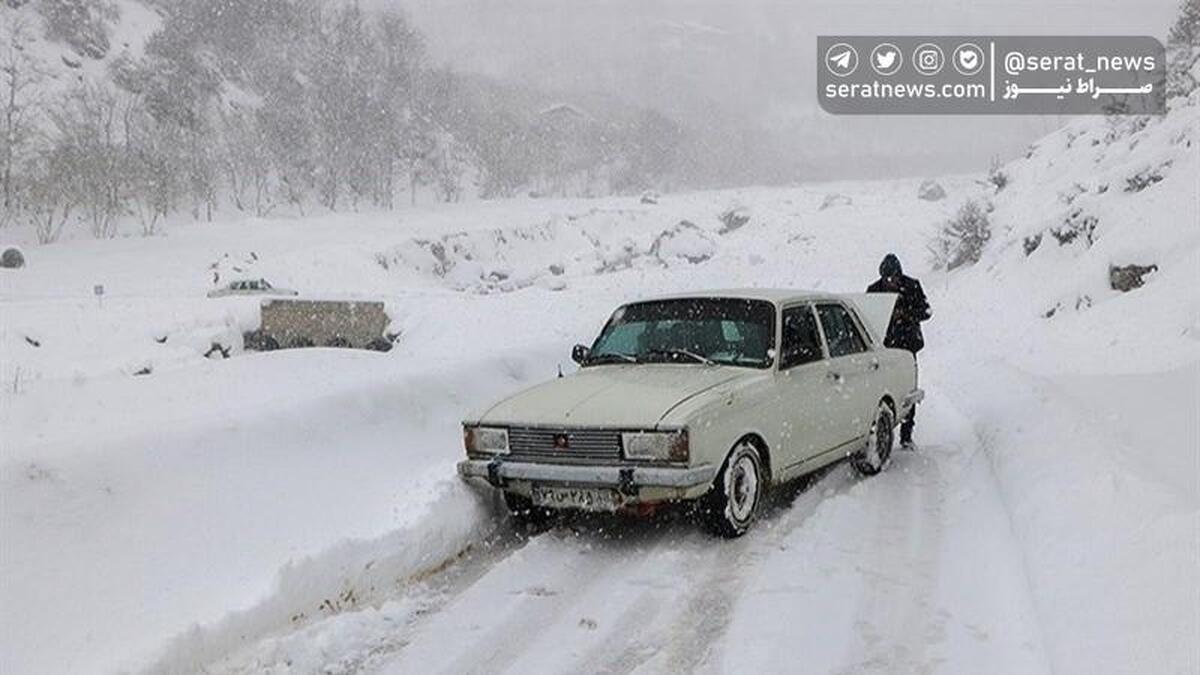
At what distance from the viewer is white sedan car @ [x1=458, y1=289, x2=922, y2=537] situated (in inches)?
207

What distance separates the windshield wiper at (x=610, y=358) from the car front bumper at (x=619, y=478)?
4.48ft

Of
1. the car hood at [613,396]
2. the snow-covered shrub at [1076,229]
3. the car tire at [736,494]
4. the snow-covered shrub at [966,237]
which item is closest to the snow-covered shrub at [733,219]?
the snow-covered shrub at [966,237]

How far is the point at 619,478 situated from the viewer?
5234 mm

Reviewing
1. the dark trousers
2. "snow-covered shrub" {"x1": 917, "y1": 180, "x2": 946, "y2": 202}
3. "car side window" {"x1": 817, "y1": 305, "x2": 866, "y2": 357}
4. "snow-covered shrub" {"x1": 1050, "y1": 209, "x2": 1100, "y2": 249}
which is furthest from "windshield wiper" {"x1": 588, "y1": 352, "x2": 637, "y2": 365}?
"snow-covered shrub" {"x1": 917, "y1": 180, "x2": 946, "y2": 202}

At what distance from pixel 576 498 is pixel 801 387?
195 cm

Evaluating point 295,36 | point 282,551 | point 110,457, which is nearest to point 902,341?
point 282,551

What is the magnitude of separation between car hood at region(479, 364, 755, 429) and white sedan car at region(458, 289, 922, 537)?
13 millimetres

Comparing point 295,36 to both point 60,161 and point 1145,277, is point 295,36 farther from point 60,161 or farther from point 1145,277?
point 1145,277

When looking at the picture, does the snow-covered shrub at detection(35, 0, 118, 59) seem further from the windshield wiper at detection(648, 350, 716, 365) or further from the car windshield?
the windshield wiper at detection(648, 350, 716, 365)

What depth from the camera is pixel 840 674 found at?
12.3 feet

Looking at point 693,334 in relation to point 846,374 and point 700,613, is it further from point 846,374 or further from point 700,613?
point 700,613

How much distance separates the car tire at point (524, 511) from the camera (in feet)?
19.3

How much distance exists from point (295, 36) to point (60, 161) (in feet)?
173

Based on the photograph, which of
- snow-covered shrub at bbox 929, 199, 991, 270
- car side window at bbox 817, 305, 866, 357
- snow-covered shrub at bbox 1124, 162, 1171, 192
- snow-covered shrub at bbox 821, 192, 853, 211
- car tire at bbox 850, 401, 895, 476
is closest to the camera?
car side window at bbox 817, 305, 866, 357
